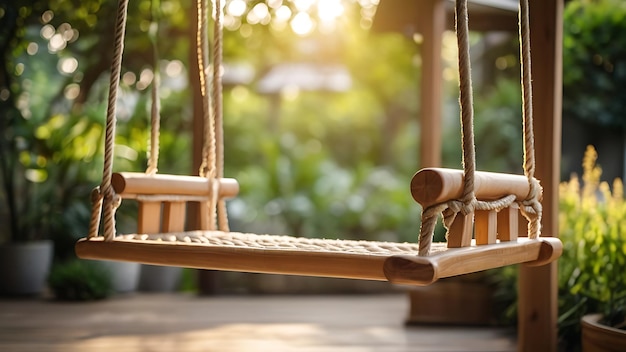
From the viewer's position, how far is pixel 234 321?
3943 mm

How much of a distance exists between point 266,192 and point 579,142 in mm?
2649

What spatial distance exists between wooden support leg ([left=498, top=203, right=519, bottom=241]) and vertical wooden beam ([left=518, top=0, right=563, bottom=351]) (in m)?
0.72

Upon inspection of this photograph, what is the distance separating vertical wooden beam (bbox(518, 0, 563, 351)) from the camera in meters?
2.70

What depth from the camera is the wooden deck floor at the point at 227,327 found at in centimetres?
328

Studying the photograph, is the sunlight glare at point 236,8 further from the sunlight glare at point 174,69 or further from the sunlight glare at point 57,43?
the sunlight glare at point 174,69

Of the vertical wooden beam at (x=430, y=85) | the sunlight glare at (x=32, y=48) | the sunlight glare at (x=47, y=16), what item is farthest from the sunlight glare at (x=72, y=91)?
the vertical wooden beam at (x=430, y=85)

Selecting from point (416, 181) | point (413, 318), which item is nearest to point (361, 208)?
point (413, 318)

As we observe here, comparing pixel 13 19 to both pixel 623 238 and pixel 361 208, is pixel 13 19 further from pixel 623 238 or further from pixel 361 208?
pixel 623 238

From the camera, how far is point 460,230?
1.77m

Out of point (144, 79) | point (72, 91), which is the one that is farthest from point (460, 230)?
point (72, 91)

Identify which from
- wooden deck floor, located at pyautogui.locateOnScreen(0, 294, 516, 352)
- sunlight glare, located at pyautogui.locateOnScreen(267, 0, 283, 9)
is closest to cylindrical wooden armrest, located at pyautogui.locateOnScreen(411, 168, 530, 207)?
wooden deck floor, located at pyautogui.locateOnScreen(0, 294, 516, 352)

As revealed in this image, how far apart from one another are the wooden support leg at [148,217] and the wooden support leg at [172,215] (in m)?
0.08

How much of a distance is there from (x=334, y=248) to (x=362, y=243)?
27 cm

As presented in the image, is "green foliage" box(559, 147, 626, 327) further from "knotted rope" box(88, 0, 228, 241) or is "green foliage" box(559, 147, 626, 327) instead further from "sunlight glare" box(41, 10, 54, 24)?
"sunlight glare" box(41, 10, 54, 24)
